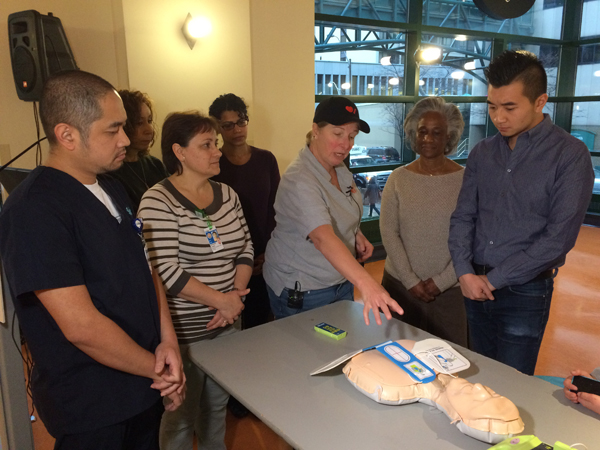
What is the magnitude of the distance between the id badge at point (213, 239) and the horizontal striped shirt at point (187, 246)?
1cm

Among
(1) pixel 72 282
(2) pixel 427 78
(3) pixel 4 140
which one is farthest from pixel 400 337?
(2) pixel 427 78

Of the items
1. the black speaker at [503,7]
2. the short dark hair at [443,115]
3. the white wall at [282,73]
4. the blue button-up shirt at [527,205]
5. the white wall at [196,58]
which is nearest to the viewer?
the blue button-up shirt at [527,205]

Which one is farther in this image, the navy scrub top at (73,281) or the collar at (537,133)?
the collar at (537,133)

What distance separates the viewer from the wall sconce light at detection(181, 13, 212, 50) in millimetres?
3373

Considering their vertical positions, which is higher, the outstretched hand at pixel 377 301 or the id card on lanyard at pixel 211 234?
the id card on lanyard at pixel 211 234

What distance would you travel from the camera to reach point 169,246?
1.67 meters

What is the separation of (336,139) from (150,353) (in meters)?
0.97

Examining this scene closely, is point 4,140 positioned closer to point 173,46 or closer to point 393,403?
point 173,46

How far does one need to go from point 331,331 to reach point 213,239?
22.4 inches

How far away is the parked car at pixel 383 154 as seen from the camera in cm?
564

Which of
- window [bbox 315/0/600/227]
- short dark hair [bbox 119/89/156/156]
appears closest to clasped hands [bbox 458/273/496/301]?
short dark hair [bbox 119/89/156/156]

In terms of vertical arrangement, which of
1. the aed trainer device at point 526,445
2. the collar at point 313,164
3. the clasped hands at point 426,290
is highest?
the collar at point 313,164

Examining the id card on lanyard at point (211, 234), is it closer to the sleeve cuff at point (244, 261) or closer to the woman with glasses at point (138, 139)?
the sleeve cuff at point (244, 261)

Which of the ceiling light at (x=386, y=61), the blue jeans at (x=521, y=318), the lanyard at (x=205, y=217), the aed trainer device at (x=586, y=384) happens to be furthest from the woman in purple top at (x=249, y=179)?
the ceiling light at (x=386, y=61)
